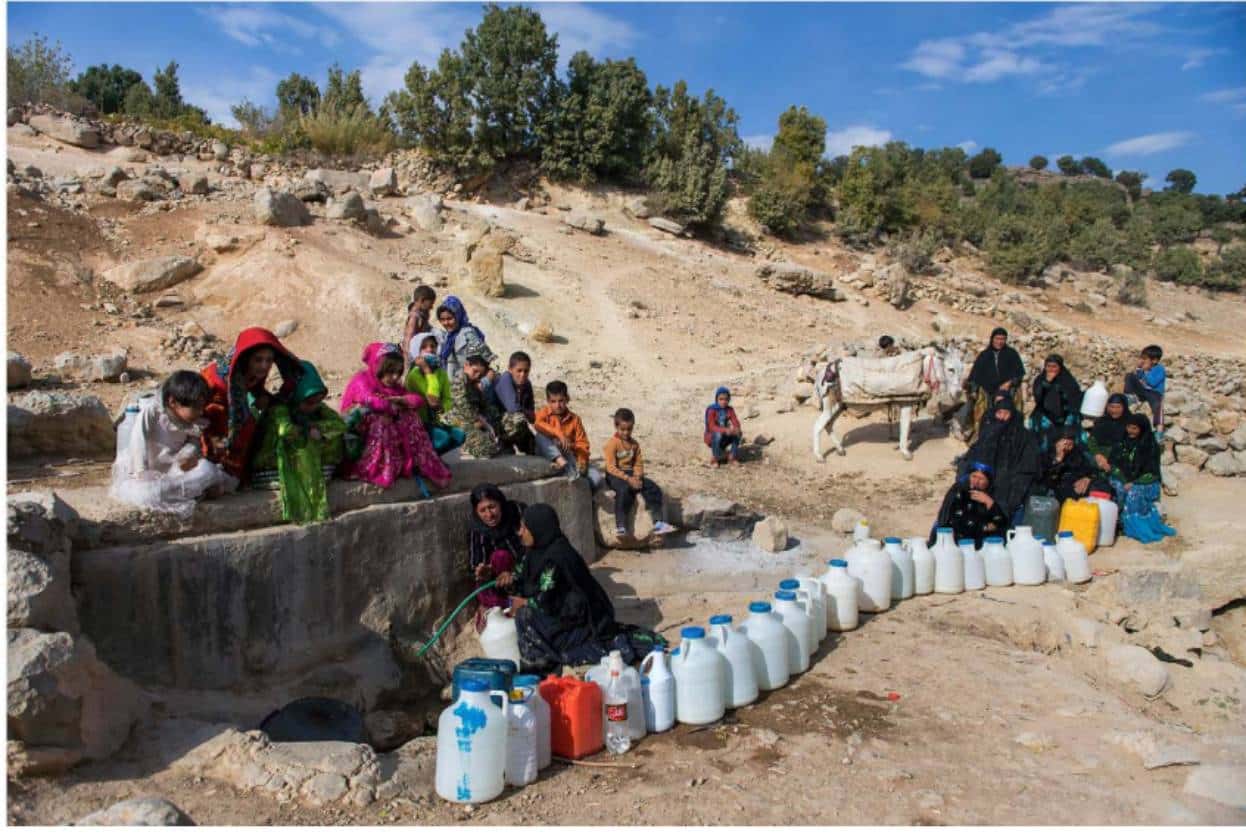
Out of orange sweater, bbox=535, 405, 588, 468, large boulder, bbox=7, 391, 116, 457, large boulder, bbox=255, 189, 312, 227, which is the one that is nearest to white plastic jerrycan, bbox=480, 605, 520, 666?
orange sweater, bbox=535, 405, 588, 468

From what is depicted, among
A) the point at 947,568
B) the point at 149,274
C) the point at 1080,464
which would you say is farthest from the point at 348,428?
the point at 149,274

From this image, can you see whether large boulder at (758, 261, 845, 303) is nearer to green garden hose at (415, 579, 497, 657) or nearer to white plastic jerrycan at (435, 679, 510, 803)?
green garden hose at (415, 579, 497, 657)

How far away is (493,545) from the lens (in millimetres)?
4770

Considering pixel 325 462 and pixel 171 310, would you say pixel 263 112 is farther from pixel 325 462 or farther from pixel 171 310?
pixel 325 462

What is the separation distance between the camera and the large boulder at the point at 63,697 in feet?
8.98

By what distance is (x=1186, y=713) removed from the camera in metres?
4.40

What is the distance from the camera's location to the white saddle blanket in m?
9.57

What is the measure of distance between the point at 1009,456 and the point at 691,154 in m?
15.9

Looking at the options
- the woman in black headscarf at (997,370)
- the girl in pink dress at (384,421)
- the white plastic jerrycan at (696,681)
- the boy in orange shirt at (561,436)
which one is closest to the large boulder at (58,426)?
the girl in pink dress at (384,421)

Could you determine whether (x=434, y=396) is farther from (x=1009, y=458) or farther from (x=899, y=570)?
(x=1009, y=458)

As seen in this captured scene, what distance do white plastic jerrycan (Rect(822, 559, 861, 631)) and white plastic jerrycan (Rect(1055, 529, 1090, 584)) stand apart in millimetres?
2007

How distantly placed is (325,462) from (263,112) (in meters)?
18.6
